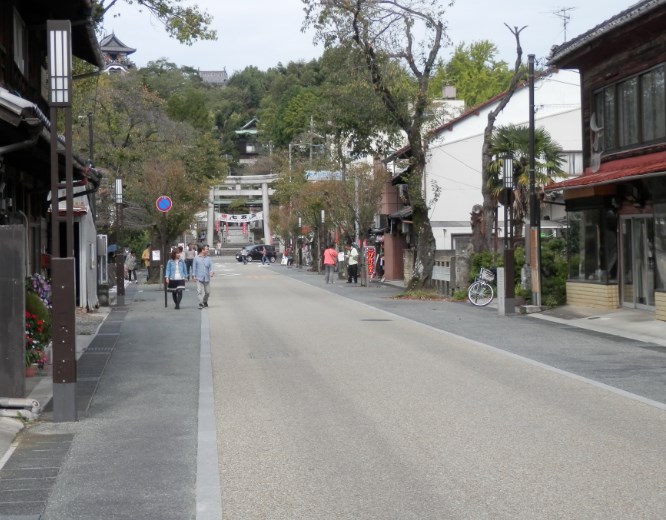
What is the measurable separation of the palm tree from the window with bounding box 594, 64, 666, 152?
7.29 metres

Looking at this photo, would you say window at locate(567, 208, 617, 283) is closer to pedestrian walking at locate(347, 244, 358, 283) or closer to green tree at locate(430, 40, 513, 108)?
pedestrian walking at locate(347, 244, 358, 283)

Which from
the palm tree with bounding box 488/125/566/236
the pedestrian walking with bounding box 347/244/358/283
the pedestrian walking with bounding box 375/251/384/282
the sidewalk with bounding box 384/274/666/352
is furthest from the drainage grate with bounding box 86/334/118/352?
the pedestrian walking with bounding box 375/251/384/282

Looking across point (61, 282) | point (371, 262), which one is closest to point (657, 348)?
point (61, 282)

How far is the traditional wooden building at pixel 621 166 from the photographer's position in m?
22.0

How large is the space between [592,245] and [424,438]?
1729 cm

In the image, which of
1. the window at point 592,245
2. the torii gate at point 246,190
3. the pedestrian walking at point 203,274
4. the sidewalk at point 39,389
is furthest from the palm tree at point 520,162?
the torii gate at point 246,190

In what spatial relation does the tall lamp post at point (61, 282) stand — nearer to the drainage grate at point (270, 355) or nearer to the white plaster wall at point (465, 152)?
the drainage grate at point (270, 355)

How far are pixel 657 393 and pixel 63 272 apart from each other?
7.11 metres

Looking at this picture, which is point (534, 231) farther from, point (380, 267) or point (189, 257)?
point (189, 257)

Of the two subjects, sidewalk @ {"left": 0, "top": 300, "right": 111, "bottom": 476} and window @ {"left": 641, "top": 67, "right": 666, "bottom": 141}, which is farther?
window @ {"left": 641, "top": 67, "right": 666, "bottom": 141}

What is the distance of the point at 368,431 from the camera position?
9508 millimetres

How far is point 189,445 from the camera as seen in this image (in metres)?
9.02

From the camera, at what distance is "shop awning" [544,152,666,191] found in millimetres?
20017

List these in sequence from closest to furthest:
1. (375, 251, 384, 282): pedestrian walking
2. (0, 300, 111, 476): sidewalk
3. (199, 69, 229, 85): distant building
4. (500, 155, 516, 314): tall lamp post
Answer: (0, 300, 111, 476): sidewalk < (500, 155, 516, 314): tall lamp post < (375, 251, 384, 282): pedestrian walking < (199, 69, 229, 85): distant building
